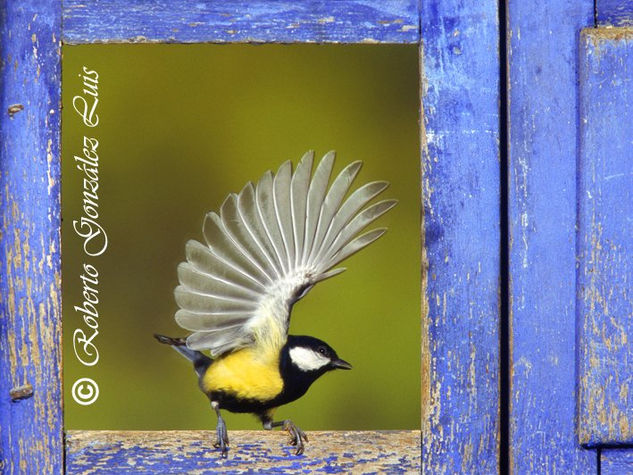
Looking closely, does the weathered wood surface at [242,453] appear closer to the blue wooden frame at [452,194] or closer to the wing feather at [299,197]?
the blue wooden frame at [452,194]

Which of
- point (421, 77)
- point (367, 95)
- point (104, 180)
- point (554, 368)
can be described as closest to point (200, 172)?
point (104, 180)

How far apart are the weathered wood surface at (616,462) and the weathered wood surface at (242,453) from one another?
287mm

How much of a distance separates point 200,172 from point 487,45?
0.94 m

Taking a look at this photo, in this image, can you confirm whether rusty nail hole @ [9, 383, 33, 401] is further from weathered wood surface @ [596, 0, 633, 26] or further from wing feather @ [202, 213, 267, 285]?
weathered wood surface @ [596, 0, 633, 26]

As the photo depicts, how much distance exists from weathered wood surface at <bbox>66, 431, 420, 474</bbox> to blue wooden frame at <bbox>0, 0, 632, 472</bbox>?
38mm

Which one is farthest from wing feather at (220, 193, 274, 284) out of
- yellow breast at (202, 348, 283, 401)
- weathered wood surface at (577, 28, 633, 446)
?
weathered wood surface at (577, 28, 633, 446)

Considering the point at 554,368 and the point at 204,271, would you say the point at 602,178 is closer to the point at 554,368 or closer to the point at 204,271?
the point at 554,368

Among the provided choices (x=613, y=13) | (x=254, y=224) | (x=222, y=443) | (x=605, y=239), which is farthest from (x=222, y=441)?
(x=613, y=13)

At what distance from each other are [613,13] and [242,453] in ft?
2.90

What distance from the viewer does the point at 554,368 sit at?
5.23 feet

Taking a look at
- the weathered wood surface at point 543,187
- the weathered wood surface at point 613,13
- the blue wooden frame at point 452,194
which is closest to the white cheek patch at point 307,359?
the blue wooden frame at point 452,194

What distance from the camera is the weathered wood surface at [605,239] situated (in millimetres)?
1568

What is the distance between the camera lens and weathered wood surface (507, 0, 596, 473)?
5.19 ft

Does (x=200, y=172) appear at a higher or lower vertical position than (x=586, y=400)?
higher
